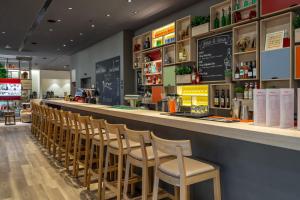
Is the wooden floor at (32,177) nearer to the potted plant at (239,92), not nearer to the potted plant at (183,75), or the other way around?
the potted plant at (239,92)

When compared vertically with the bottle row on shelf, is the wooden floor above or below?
below

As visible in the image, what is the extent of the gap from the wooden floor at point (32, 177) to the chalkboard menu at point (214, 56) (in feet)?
10.3

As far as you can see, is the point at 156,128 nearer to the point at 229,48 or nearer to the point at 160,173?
the point at 160,173

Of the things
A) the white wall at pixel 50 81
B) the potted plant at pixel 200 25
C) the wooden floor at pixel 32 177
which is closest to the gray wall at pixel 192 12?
the potted plant at pixel 200 25

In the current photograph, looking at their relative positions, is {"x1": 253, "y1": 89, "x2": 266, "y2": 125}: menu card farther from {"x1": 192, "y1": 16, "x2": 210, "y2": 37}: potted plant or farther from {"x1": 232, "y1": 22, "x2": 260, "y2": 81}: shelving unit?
{"x1": 192, "y1": 16, "x2": 210, "y2": 37}: potted plant

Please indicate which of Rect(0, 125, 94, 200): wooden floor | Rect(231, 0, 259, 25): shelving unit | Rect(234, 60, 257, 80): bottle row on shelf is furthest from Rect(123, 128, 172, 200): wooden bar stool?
Rect(231, 0, 259, 25): shelving unit

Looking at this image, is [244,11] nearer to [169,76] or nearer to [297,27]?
[297,27]

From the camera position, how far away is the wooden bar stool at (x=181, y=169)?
5.65 ft

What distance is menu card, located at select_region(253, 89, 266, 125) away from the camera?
1.87 meters

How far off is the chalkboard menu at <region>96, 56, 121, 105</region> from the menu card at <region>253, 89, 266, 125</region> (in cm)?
631

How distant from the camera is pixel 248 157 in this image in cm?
201

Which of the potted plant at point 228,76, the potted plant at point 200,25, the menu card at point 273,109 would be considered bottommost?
the menu card at point 273,109

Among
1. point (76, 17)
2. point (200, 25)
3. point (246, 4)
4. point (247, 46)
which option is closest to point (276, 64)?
point (247, 46)

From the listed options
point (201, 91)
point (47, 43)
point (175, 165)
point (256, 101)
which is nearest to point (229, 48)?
point (201, 91)
